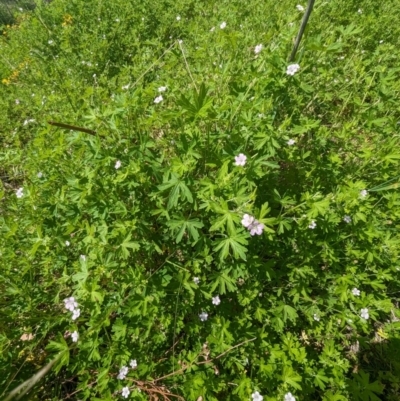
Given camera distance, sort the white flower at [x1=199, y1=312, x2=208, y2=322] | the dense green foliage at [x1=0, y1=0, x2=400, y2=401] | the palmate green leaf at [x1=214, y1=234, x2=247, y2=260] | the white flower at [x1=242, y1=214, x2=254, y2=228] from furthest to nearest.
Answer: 1. the white flower at [x1=199, y1=312, x2=208, y2=322]
2. the dense green foliage at [x1=0, y1=0, x2=400, y2=401]
3. the palmate green leaf at [x1=214, y1=234, x2=247, y2=260]
4. the white flower at [x1=242, y1=214, x2=254, y2=228]

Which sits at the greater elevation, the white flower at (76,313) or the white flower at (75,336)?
the white flower at (76,313)

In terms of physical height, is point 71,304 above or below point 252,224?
below

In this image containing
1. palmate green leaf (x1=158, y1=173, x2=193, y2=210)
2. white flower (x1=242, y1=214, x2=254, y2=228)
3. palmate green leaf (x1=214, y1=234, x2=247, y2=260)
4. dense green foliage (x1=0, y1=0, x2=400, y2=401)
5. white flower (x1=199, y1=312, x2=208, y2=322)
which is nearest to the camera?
white flower (x1=242, y1=214, x2=254, y2=228)

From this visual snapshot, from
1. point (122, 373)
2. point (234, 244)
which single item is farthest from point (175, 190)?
point (122, 373)

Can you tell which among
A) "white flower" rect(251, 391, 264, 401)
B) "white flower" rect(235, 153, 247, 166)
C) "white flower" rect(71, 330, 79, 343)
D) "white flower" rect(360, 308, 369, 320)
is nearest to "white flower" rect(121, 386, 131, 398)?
"white flower" rect(71, 330, 79, 343)

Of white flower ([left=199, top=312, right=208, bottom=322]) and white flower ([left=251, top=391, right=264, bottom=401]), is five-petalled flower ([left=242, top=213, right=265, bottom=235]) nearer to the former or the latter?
white flower ([left=199, top=312, right=208, bottom=322])

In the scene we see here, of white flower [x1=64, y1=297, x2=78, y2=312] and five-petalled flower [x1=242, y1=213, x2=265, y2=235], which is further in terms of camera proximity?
white flower [x1=64, y1=297, x2=78, y2=312]

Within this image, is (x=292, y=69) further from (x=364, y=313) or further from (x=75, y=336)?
(x=75, y=336)

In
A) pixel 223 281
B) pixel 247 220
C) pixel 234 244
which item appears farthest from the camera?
pixel 223 281

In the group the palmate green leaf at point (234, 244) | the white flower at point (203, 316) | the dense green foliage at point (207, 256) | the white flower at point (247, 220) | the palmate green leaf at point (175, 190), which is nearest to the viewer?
the white flower at point (247, 220)

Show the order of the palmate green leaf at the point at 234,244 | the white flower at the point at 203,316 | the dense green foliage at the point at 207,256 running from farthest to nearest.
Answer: the white flower at the point at 203,316
the dense green foliage at the point at 207,256
the palmate green leaf at the point at 234,244

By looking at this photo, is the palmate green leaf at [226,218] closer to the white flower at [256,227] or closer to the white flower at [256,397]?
the white flower at [256,227]

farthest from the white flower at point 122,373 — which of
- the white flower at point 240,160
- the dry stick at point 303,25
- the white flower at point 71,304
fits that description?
the dry stick at point 303,25

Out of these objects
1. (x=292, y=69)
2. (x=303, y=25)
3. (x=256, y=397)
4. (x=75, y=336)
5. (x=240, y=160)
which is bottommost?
(x=256, y=397)
